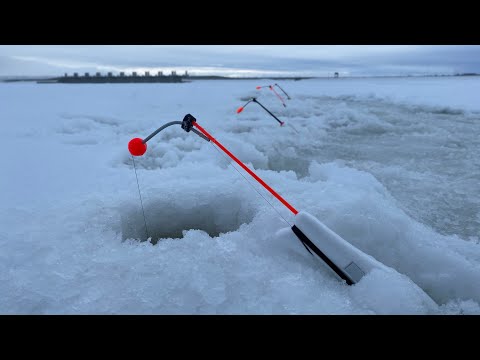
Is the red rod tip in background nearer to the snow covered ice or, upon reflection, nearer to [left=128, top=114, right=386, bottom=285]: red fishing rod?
[left=128, top=114, right=386, bottom=285]: red fishing rod

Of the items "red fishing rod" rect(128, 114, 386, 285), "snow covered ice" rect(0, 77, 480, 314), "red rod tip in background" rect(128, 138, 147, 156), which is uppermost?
"red rod tip in background" rect(128, 138, 147, 156)

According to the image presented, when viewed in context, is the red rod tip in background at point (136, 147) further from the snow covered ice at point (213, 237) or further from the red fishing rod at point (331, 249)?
the snow covered ice at point (213, 237)

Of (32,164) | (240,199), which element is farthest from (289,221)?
(32,164)

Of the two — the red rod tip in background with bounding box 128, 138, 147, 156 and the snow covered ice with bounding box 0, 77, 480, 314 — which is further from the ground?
the red rod tip in background with bounding box 128, 138, 147, 156

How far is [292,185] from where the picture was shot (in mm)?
3176

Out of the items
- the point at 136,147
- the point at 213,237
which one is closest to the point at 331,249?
the point at 213,237

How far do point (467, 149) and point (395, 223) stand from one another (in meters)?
4.89

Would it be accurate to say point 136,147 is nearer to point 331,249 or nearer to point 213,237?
point 213,237

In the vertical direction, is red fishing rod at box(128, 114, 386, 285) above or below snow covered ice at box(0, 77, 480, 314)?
above

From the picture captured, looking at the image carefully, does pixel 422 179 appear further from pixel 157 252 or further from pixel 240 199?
pixel 157 252

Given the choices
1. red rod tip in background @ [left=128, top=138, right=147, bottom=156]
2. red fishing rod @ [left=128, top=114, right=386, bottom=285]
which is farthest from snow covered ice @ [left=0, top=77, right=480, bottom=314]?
red rod tip in background @ [left=128, top=138, right=147, bottom=156]

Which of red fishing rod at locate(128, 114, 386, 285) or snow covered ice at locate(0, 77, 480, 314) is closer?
snow covered ice at locate(0, 77, 480, 314)

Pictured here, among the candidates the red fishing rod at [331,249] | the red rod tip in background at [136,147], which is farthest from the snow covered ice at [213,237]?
the red rod tip in background at [136,147]

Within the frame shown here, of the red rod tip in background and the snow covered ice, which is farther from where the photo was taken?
the red rod tip in background
